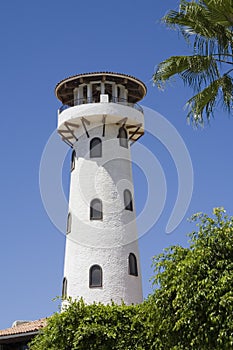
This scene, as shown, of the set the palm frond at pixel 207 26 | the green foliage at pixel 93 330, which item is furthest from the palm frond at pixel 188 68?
the green foliage at pixel 93 330

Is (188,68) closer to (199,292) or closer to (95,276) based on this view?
(199,292)

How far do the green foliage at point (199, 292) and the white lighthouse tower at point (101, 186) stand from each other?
12346 mm

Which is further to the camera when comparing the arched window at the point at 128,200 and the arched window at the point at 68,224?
the arched window at the point at 128,200

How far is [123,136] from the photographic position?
120 ft

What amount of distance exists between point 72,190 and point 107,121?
434 centimetres

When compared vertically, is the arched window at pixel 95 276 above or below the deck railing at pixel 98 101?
below

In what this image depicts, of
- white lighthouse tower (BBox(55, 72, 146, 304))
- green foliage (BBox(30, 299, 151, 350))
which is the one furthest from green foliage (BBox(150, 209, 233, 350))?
white lighthouse tower (BBox(55, 72, 146, 304))

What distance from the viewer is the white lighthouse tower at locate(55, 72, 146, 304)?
108 feet

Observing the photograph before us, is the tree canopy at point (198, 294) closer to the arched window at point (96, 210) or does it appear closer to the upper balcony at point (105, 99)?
the arched window at point (96, 210)

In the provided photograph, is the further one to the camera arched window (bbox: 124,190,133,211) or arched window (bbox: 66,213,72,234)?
arched window (bbox: 124,190,133,211)

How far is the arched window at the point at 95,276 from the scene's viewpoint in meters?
32.5

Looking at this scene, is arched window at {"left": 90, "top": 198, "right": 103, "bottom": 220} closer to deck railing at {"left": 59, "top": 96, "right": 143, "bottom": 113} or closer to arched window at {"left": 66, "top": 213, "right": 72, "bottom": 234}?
arched window at {"left": 66, "top": 213, "right": 72, "bottom": 234}

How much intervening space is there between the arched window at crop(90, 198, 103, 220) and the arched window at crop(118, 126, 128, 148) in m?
3.94

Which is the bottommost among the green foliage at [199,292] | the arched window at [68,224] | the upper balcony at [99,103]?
the green foliage at [199,292]
